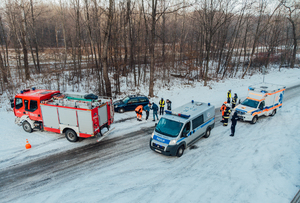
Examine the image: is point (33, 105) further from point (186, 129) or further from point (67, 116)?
point (186, 129)

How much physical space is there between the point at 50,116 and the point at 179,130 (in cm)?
742

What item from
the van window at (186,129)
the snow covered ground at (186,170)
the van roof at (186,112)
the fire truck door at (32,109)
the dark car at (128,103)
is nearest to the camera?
the snow covered ground at (186,170)

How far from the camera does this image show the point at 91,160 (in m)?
9.26

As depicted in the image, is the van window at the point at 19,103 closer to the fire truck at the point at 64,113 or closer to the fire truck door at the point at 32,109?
the fire truck at the point at 64,113

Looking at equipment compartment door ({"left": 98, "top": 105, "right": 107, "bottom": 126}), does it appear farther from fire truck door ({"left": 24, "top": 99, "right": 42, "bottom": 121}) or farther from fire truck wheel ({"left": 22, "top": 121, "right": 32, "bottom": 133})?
fire truck wheel ({"left": 22, "top": 121, "right": 32, "bottom": 133})

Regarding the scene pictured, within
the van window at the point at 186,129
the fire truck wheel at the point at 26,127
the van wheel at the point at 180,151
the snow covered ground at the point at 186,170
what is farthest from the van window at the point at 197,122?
the fire truck wheel at the point at 26,127

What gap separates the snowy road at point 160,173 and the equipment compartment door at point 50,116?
2010 mm

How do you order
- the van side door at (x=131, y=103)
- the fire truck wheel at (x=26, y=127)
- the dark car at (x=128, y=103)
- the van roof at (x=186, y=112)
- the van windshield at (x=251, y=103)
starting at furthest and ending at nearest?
the van side door at (x=131, y=103)
the dark car at (x=128, y=103)
the van windshield at (x=251, y=103)
the fire truck wheel at (x=26, y=127)
the van roof at (x=186, y=112)

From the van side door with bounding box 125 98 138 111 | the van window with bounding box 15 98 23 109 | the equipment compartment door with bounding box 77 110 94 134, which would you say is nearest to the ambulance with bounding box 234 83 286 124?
the van side door with bounding box 125 98 138 111

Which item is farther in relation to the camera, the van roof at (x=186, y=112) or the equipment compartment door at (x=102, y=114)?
the equipment compartment door at (x=102, y=114)

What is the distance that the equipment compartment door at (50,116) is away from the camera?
10.6 m

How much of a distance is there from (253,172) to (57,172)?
29.2 ft

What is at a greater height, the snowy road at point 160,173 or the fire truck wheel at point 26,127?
the fire truck wheel at point 26,127

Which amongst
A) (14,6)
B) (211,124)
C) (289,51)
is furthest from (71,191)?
(289,51)
